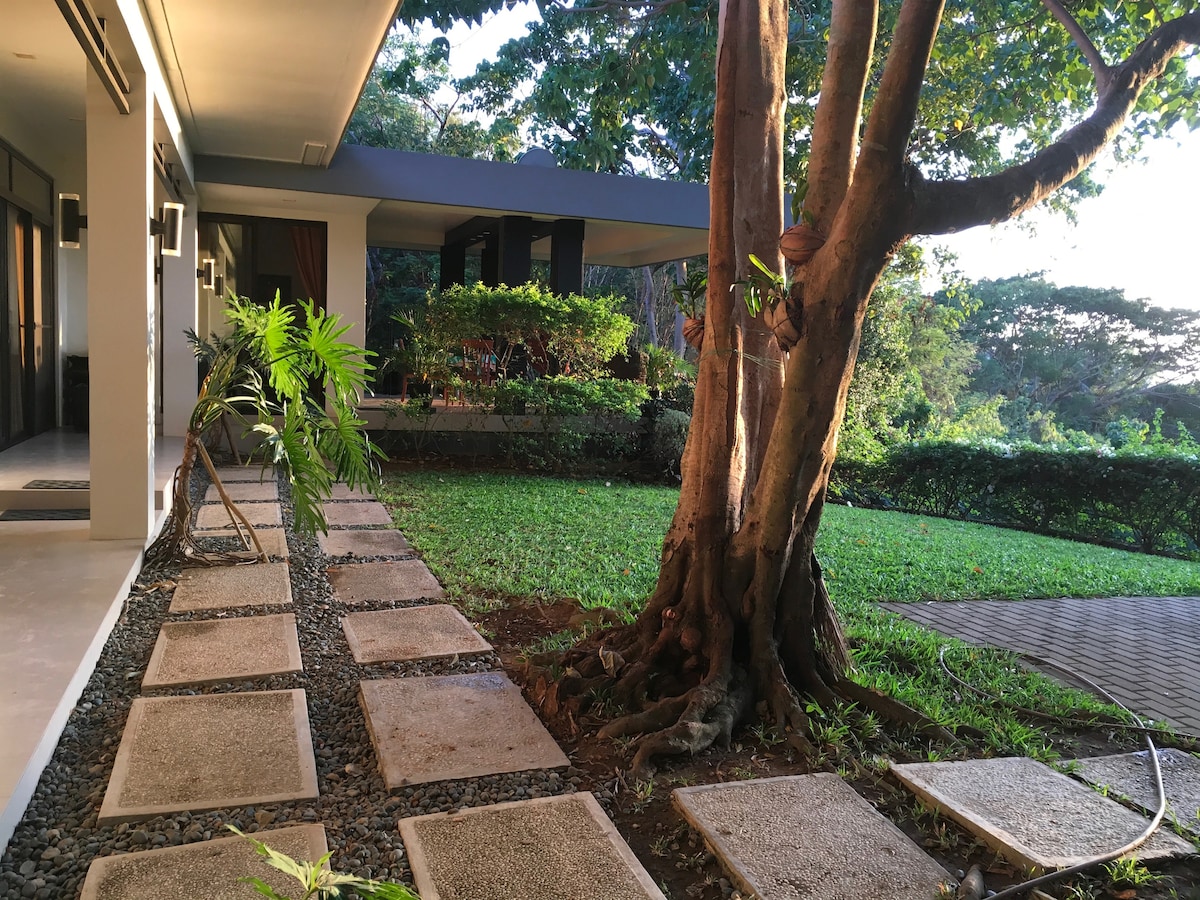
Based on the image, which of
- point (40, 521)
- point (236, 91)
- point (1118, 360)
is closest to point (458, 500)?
point (40, 521)

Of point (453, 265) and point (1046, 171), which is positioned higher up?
point (453, 265)

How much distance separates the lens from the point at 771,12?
373 cm

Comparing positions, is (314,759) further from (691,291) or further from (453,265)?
(453,265)

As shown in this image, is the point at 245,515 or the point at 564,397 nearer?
the point at 245,515

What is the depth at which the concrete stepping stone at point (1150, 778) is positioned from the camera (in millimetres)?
2601

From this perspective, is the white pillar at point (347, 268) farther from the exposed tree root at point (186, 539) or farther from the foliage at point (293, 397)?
the exposed tree root at point (186, 539)

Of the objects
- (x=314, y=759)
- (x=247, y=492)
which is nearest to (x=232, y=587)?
(x=314, y=759)

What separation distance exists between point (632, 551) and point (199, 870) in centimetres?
418

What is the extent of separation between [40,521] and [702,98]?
7893 millimetres

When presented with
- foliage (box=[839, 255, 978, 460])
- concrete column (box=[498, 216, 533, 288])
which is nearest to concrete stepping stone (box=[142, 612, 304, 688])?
concrete column (box=[498, 216, 533, 288])

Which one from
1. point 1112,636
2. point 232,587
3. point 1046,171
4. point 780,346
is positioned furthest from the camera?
point 1112,636

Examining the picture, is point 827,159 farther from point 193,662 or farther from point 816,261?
point 193,662

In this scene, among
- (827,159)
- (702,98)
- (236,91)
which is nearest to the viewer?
(827,159)

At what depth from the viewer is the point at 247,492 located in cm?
743
